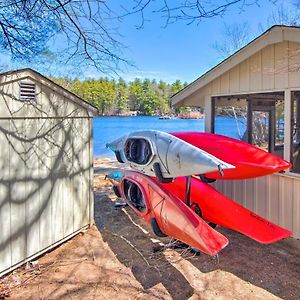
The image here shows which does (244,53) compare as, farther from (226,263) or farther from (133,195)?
(226,263)

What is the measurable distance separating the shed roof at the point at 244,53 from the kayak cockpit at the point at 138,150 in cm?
193

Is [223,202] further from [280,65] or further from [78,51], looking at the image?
[78,51]

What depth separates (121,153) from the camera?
5738 millimetres

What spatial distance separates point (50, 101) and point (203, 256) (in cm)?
296

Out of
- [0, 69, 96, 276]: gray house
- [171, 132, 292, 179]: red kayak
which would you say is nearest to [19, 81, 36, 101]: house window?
[0, 69, 96, 276]: gray house

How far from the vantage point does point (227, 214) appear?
4.48 meters

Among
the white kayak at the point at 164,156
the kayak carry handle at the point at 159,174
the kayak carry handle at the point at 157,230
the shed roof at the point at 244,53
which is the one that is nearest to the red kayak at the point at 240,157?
the white kayak at the point at 164,156

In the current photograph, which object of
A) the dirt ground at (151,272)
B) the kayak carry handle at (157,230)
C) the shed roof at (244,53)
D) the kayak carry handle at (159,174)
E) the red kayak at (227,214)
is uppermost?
the shed roof at (244,53)

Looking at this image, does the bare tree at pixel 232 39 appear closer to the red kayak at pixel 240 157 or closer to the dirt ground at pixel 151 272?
the red kayak at pixel 240 157

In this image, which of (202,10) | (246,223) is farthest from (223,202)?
(202,10)

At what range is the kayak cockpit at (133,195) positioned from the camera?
517 cm

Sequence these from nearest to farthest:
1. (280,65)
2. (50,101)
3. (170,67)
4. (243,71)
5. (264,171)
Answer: (50,101)
(264,171)
(280,65)
(243,71)
(170,67)

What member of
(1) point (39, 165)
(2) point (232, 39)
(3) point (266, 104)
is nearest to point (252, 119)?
(3) point (266, 104)

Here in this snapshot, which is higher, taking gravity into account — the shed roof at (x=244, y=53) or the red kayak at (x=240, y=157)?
the shed roof at (x=244, y=53)
